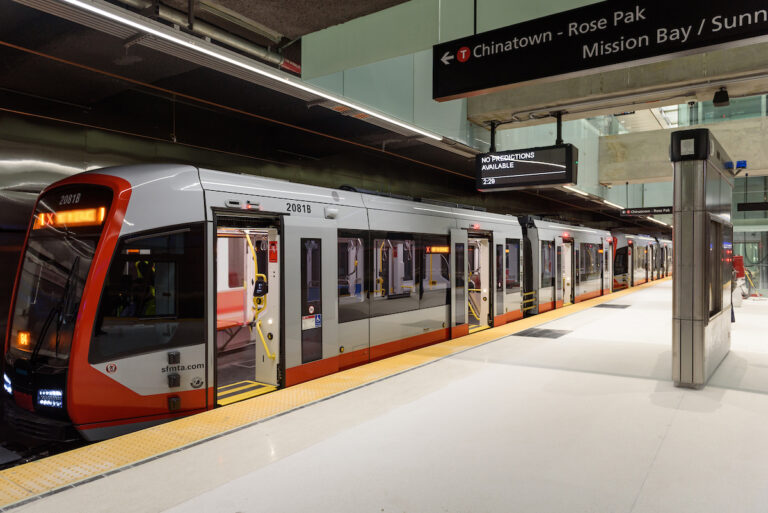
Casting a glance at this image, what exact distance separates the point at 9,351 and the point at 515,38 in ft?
17.0

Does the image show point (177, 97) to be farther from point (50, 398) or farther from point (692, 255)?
point (692, 255)

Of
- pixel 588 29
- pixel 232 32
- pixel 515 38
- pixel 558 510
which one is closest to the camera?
pixel 558 510

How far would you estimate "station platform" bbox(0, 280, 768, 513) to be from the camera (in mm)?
3061

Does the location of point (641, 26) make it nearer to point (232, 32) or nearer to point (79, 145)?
point (232, 32)

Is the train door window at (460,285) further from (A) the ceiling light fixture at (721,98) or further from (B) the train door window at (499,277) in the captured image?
(A) the ceiling light fixture at (721,98)

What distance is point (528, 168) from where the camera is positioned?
27.3 feet

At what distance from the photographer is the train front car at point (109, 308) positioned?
3.99 m

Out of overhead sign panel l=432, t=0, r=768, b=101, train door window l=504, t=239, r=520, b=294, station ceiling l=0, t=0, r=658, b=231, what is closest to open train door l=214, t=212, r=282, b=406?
station ceiling l=0, t=0, r=658, b=231

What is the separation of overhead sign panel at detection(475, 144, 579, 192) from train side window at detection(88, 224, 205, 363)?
5481 mm

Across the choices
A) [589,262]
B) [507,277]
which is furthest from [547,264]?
[589,262]

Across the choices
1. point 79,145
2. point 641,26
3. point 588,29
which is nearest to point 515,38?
point 588,29

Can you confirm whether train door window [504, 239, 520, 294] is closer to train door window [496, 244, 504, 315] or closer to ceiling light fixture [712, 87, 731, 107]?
train door window [496, 244, 504, 315]

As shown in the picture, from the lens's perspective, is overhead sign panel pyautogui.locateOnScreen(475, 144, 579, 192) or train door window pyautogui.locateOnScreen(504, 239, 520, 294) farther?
train door window pyautogui.locateOnScreen(504, 239, 520, 294)

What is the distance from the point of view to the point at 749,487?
128 inches
